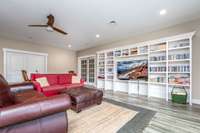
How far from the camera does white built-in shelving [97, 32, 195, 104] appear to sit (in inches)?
136

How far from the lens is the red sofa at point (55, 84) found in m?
3.43

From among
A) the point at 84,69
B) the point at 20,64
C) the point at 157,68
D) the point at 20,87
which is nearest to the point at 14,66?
the point at 20,64

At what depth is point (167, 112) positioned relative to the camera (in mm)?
2656

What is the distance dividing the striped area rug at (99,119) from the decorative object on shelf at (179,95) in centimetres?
174

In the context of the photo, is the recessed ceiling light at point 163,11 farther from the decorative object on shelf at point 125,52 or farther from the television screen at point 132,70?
the decorative object on shelf at point 125,52

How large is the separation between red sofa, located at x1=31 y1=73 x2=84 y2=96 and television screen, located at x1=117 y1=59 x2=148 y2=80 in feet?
6.37

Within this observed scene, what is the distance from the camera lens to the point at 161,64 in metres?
4.04

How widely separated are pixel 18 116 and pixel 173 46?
443 cm

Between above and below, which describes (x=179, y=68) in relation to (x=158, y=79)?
above

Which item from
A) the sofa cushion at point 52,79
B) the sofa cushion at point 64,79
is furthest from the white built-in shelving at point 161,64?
the sofa cushion at point 52,79

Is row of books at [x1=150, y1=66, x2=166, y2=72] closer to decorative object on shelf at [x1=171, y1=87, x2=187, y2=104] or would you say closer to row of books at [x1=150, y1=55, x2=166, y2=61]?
row of books at [x1=150, y1=55, x2=166, y2=61]

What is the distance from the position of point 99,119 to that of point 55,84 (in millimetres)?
2680

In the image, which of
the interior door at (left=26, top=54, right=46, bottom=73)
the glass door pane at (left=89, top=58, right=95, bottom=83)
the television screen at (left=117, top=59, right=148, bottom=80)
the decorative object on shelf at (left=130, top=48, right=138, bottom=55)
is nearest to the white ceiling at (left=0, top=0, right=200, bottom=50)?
the decorative object on shelf at (left=130, top=48, right=138, bottom=55)

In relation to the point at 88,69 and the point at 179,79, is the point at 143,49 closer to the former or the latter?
the point at 179,79
